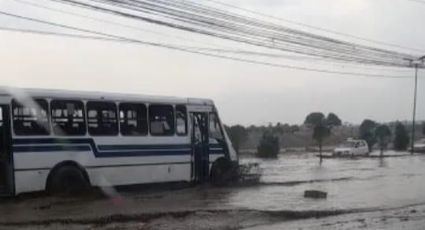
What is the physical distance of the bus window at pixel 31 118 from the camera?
16.6 metres

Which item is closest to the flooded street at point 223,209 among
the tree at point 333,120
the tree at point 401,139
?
the tree at point 401,139

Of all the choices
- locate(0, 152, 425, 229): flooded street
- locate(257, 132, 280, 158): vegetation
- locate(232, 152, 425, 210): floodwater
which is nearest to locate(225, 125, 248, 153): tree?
locate(257, 132, 280, 158): vegetation

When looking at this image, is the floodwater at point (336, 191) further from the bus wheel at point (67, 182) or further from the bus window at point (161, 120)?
the bus wheel at point (67, 182)

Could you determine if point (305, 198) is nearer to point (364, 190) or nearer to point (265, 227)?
point (364, 190)

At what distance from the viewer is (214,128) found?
71.9 feet

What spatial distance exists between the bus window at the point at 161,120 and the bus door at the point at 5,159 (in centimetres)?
455

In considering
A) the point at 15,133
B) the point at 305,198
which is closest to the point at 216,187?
the point at 305,198

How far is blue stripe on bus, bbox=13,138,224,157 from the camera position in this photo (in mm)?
16750

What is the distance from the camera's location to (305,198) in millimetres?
18844

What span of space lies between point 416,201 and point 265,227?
Result: 23.8 feet

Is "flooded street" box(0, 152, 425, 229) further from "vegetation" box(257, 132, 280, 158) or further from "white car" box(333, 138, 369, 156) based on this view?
"white car" box(333, 138, 369, 156)

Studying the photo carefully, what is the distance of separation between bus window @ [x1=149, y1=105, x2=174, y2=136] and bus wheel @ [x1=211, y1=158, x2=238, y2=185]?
7.33 ft

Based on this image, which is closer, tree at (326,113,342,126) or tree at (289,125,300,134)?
tree at (289,125,300,134)

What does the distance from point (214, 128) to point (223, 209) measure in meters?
6.31
